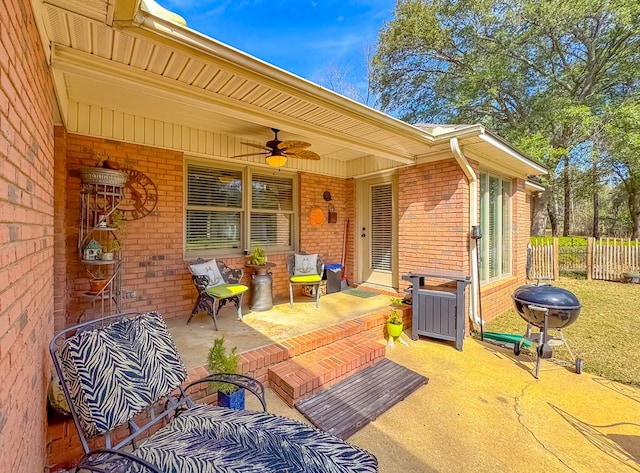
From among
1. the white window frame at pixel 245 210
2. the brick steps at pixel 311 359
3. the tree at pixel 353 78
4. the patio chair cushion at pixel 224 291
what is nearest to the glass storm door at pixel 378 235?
the white window frame at pixel 245 210

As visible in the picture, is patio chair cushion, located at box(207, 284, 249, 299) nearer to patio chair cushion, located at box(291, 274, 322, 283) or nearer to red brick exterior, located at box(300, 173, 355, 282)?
patio chair cushion, located at box(291, 274, 322, 283)

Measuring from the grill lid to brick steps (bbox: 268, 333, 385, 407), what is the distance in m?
1.80

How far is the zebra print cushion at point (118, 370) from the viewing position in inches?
61.5

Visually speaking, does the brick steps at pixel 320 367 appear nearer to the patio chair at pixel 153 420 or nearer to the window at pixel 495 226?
the patio chair at pixel 153 420

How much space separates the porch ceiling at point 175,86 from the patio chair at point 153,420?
6.04ft

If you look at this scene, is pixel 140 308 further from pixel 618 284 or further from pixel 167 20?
pixel 618 284

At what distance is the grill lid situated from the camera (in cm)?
322

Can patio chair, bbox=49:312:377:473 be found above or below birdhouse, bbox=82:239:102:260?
below

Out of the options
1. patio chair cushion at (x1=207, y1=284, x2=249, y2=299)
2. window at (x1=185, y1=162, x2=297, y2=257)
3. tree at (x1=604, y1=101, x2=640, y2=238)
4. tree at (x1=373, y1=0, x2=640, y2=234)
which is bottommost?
patio chair cushion at (x1=207, y1=284, x2=249, y2=299)

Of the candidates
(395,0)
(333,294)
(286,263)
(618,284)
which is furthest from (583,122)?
(286,263)

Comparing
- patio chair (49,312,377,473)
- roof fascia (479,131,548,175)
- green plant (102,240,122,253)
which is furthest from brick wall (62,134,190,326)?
roof fascia (479,131,548,175)

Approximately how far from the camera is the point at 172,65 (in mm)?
2211

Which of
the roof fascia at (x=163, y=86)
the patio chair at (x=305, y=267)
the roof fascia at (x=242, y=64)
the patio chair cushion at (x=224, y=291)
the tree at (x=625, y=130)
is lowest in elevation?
the patio chair cushion at (x=224, y=291)

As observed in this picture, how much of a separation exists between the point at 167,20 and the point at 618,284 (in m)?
10.9
